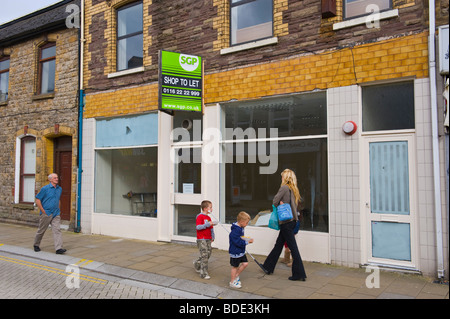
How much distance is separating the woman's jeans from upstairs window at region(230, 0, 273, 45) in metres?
4.23

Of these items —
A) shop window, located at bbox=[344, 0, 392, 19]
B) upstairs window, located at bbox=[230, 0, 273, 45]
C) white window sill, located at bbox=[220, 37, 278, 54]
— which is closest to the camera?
shop window, located at bbox=[344, 0, 392, 19]

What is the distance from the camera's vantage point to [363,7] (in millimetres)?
7156

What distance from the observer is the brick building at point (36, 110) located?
11781 mm

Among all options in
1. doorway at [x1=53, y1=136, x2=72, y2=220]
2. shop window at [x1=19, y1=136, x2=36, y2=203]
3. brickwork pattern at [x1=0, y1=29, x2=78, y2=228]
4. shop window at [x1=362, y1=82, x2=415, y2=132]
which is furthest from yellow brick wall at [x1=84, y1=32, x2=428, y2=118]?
shop window at [x1=19, y1=136, x2=36, y2=203]

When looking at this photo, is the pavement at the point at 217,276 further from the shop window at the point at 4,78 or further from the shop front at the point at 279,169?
the shop window at the point at 4,78

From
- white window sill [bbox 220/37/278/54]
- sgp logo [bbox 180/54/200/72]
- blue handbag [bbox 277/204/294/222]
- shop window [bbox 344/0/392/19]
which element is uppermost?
shop window [bbox 344/0/392/19]

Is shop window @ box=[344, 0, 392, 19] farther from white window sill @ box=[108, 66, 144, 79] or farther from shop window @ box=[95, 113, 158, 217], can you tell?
white window sill @ box=[108, 66, 144, 79]

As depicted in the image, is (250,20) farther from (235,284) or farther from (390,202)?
(235,284)

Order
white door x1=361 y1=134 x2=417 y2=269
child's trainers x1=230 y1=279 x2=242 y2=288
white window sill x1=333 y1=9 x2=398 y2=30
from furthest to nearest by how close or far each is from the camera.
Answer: white window sill x1=333 y1=9 x2=398 y2=30 → white door x1=361 y1=134 x2=417 y2=269 → child's trainers x1=230 y1=279 x2=242 y2=288

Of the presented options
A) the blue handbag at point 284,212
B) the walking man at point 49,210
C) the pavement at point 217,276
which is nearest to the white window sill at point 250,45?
the blue handbag at point 284,212

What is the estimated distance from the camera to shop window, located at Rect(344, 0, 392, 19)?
273 inches

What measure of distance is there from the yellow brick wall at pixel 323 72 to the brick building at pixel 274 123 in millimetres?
21

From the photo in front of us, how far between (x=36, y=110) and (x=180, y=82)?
21.7ft

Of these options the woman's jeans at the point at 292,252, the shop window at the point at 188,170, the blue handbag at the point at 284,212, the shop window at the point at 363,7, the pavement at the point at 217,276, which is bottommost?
the pavement at the point at 217,276
